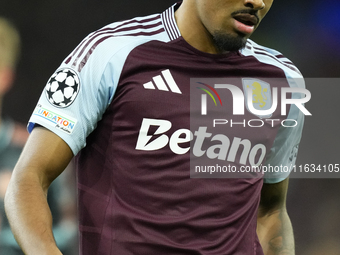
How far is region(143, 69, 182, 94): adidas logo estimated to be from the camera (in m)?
1.11

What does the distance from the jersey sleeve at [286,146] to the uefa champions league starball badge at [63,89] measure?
0.58 metres

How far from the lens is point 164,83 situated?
112cm

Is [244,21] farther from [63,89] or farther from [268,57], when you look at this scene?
[63,89]

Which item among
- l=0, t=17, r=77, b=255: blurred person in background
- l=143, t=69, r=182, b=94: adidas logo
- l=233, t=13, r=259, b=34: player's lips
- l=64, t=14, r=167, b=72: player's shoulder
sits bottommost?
l=0, t=17, r=77, b=255: blurred person in background

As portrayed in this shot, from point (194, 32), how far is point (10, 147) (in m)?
1.04

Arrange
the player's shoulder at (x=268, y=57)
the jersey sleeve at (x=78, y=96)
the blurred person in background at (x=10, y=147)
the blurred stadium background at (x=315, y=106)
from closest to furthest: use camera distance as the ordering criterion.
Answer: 1. the jersey sleeve at (x=78, y=96)
2. the player's shoulder at (x=268, y=57)
3. the blurred person in background at (x=10, y=147)
4. the blurred stadium background at (x=315, y=106)

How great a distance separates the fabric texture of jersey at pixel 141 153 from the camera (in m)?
1.04

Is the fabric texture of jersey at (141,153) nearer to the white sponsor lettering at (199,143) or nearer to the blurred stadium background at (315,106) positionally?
the white sponsor lettering at (199,143)

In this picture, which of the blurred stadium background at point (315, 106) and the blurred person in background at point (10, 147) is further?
the blurred stadium background at point (315, 106)

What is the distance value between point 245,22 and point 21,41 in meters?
1.07

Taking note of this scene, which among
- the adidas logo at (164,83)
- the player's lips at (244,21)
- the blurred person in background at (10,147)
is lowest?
the blurred person in background at (10,147)

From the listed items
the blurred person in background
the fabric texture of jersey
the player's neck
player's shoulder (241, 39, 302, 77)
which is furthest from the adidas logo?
the blurred person in background

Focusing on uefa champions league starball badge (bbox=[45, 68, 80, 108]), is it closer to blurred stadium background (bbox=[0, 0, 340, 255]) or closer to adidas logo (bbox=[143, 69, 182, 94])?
adidas logo (bbox=[143, 69, 182, 94])

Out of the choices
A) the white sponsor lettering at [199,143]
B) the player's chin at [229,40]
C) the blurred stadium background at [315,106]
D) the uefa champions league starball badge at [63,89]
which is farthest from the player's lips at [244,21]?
the blurred stadium background at [315,106]
